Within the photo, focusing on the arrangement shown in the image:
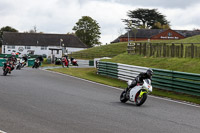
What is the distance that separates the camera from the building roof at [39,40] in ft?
379

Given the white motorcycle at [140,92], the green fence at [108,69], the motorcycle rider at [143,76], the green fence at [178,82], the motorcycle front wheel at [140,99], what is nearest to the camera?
the white motorcycle at [140,92]

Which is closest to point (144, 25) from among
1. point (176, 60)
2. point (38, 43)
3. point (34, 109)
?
point (38, 43)

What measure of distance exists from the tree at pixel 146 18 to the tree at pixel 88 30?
1046 cm

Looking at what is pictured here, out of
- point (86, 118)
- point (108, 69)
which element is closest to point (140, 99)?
point (86, 118)

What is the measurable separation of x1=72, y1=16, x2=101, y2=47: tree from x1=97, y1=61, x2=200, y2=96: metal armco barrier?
9401cm

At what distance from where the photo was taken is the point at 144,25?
119 m

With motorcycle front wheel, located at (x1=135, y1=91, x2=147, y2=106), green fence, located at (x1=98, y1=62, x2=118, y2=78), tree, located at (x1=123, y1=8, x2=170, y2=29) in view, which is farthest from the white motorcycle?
tree, located at (x1=123, y1=8, x2=170, y2=29)

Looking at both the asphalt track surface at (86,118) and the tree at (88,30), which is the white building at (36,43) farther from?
the asphalt track surface at (86,118)

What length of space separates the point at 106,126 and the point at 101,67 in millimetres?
19893

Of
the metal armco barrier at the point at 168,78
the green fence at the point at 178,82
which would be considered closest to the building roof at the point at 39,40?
the metal armco barrier at the point at 168,78

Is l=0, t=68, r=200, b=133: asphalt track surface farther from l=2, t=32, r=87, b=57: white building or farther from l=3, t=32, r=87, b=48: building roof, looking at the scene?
l=3, t=32, r=87, b=48: building roof

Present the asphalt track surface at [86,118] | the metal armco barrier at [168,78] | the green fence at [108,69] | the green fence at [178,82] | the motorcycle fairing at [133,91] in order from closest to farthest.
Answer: the asphalt track surface at [86,118] → the motorcycle fairing at [133,91] → the green fence at [178,82] → the metal armco barrier at [168,78] → the green fence at [108,69]

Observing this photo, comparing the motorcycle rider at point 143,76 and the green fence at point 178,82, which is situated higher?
the motorcycle rider at point 143,76

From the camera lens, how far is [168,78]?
1816 centimetres
